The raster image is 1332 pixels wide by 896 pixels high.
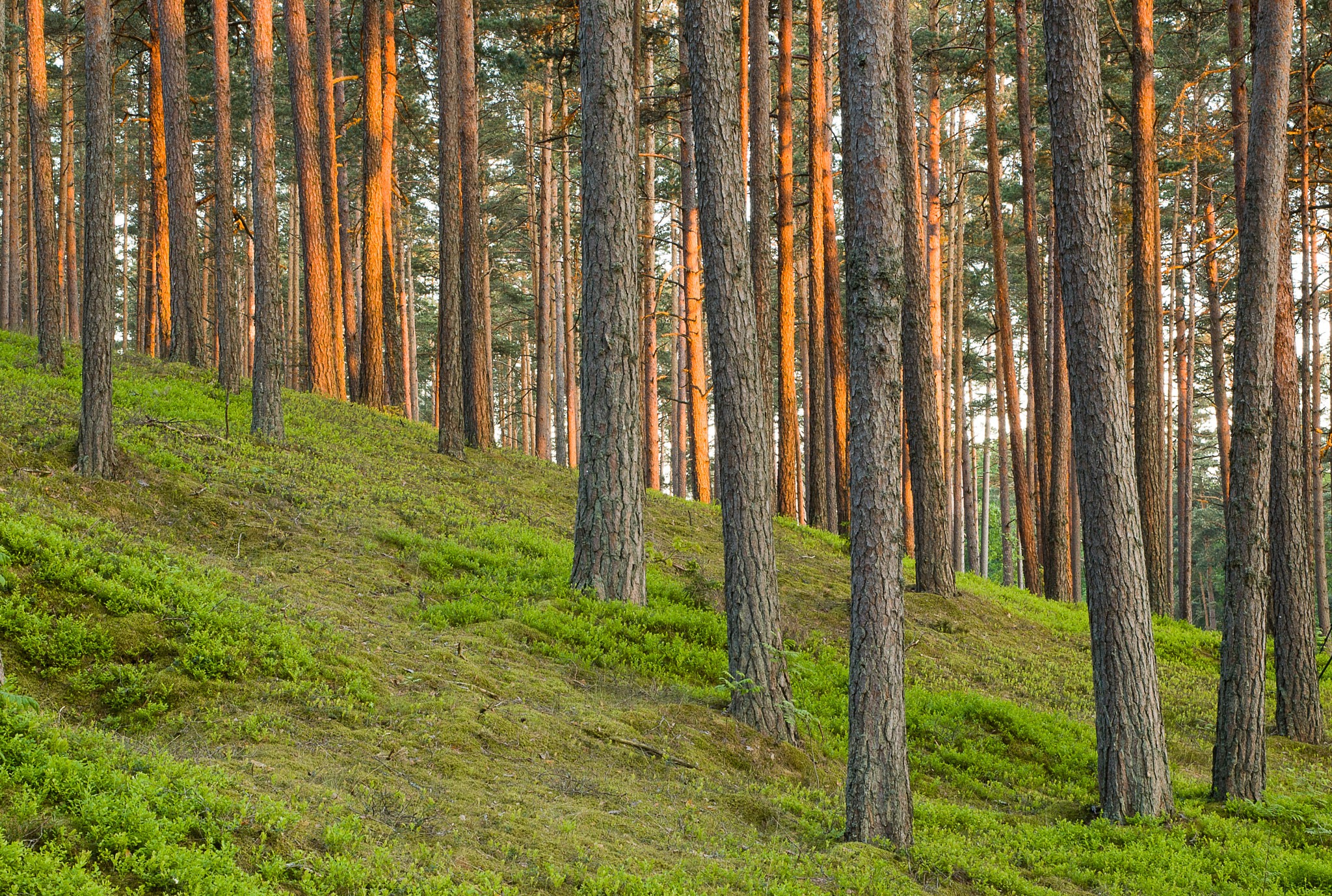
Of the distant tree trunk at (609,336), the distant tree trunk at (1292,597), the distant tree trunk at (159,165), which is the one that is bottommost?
the distant tree trunk at (1292,597)

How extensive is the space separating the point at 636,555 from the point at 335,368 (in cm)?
1143

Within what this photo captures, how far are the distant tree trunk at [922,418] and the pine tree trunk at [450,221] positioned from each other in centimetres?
758

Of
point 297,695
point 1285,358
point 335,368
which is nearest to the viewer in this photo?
point 297,695

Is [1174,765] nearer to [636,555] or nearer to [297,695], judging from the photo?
[636,555]

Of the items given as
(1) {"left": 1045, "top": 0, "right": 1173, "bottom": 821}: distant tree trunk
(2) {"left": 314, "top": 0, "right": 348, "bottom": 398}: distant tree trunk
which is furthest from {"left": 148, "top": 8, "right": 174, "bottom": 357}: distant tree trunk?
(1) {"left": 1045, "top": 0, "right": 1173, "bottom": 821}: distant tree trunk

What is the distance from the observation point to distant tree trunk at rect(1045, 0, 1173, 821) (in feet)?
20.4

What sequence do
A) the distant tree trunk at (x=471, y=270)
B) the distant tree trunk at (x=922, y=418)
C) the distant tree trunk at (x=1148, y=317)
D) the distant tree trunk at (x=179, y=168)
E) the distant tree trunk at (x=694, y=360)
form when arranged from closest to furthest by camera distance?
the distant tree trunk at (x=922, y=418)
the distant tree trunk at (x=1148, y=317)
the distant tree trunk at (x=179, y=168)
the distant tree trunk at (x=471, y=270)
the distant tree trunk at (x=694, y=360)

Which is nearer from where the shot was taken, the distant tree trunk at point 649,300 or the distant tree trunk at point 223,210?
the distant tree trunk at point 223,210

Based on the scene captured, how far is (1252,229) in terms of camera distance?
731 centimetres

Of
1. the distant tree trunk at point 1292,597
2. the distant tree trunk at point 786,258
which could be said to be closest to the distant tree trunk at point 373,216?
the distant tree trunk at point 786,258

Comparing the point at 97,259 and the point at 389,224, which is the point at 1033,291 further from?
the point at 97,259

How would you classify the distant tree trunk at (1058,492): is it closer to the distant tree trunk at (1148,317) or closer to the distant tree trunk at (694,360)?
the distant tree trunk at (1148,317)

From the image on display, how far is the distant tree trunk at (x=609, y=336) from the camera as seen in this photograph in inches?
337

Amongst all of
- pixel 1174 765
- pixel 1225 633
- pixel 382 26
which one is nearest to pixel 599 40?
pixel 1225 633
